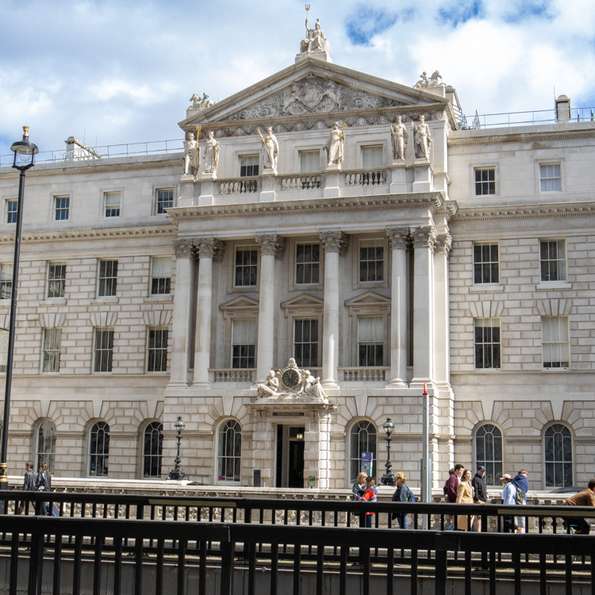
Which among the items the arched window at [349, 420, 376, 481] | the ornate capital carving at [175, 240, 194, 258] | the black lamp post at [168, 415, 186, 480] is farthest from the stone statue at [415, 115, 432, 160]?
the black lamp post at [168, 415, 186, 480]

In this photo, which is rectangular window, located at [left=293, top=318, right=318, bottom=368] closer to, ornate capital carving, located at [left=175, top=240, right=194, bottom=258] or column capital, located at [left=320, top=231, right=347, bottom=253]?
column capital, located at [left=320, top=231, right=347, bottom=253]

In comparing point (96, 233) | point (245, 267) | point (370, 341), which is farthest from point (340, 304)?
point (96, 233)

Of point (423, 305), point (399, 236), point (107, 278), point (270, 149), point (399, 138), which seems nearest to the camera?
point (423, 305)

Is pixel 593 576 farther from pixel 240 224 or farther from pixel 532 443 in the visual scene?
pixel 240 224

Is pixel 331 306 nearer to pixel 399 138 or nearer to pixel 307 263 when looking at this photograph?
pixel 307 263

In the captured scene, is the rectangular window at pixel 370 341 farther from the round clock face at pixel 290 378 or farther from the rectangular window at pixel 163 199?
the rectangular window at pixel 163 199

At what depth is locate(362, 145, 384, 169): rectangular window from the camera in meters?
47.5

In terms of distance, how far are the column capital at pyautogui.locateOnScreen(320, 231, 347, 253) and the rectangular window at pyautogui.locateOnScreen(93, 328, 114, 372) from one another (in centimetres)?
1311

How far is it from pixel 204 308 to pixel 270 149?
8.33 metres

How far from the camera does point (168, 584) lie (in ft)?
48.4

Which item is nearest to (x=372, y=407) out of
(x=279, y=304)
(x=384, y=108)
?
(x=279, y=304)

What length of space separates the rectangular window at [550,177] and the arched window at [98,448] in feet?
82.4

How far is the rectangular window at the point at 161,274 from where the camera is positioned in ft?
168

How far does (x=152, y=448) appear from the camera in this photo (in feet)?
163
